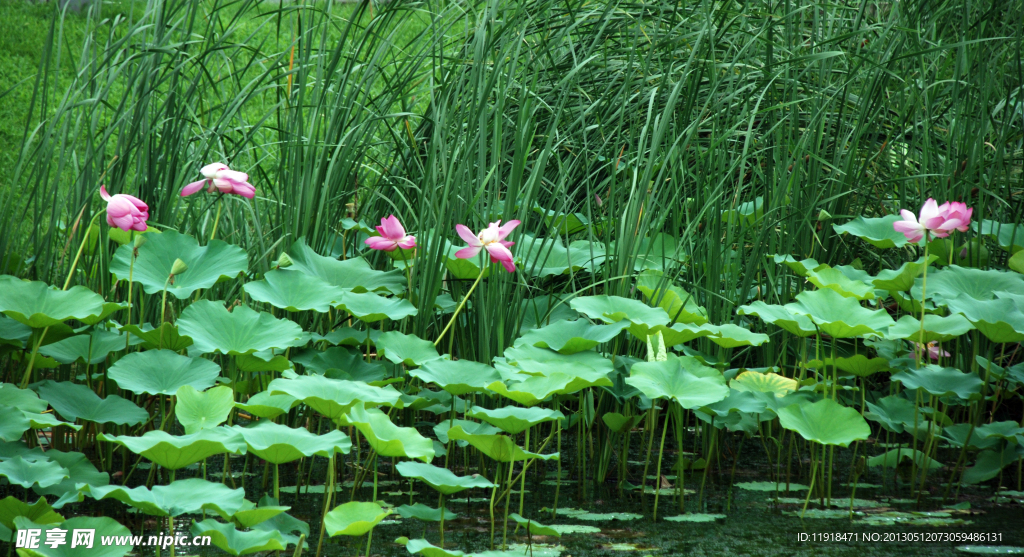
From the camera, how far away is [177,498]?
2.95 ft

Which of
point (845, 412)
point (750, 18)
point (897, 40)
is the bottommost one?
point (845, 412)

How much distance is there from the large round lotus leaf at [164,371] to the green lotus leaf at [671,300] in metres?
0.87

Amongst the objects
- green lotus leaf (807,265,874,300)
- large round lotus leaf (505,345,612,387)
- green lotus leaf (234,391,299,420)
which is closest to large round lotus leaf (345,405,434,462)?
green lotus leaf (234,391,299,420)

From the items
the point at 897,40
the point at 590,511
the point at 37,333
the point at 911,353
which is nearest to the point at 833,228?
the point at 911,353

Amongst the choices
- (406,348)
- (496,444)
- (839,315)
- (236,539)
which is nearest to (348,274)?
(406,348)

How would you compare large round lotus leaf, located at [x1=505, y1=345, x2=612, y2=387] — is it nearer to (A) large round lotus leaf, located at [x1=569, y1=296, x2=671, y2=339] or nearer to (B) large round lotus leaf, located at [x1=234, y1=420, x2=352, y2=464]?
(A) large round lotus leaf, located at [x1=569, y1=296, x2=671, y2=339]

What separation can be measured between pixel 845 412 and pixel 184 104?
1507 mm

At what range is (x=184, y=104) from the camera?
168cm

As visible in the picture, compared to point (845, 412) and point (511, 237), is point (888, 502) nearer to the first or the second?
point (845, 412)

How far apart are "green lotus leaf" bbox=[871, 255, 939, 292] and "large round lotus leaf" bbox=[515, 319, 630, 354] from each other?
0.60 m

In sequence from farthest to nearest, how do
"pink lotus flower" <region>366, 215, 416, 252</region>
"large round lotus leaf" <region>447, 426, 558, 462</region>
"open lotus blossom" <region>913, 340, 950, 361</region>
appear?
"open lotus blossom" <region>913, 340, 950, 361</region> < "pink lotus flower" <region>366, 215, 416, 252</region> < "large round lotus leaf" <region>447, 426, 558, 462</region>

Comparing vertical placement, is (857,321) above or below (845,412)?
above

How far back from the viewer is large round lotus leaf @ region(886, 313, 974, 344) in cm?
133

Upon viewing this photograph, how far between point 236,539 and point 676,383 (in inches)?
27.9
